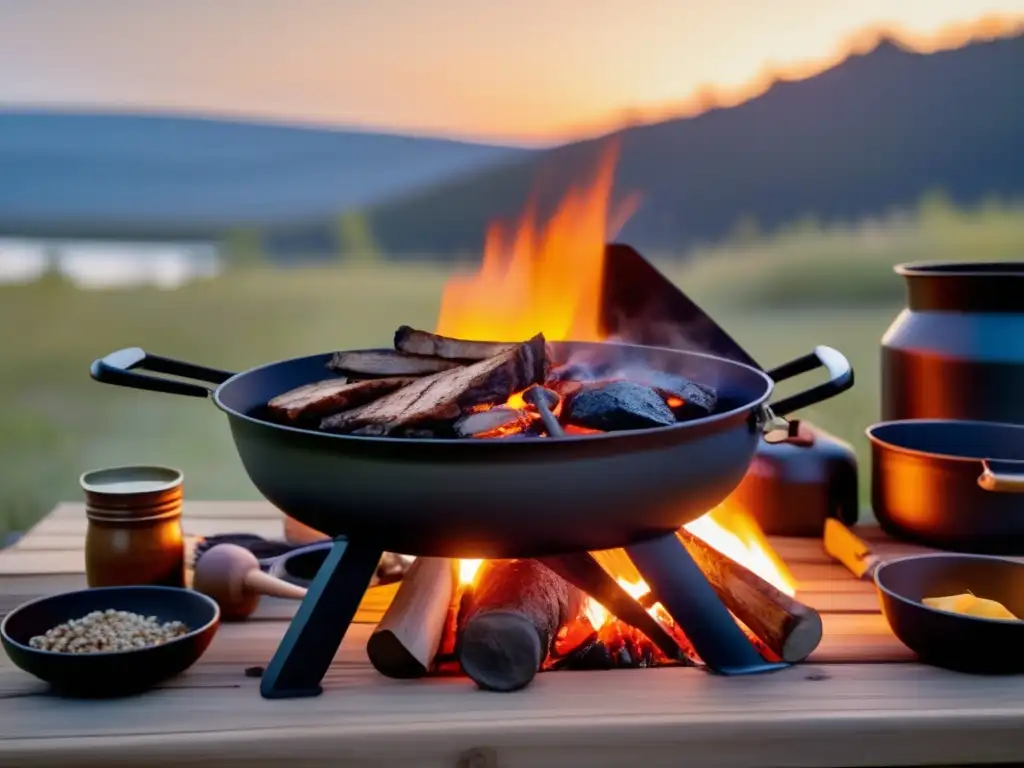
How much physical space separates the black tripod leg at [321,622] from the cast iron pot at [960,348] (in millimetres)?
1319

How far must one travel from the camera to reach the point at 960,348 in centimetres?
199

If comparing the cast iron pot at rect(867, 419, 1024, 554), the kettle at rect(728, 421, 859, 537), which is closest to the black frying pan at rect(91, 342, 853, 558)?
the cast iron pot at rect(867, 419, 1024, 554)

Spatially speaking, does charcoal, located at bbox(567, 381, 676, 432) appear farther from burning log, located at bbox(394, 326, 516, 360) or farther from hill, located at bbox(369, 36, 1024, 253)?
hill, located at bbox(369, 36, 1024, 253)

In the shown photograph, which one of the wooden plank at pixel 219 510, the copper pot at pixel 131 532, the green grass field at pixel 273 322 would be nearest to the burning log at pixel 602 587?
the copper pot at pixel 131 532

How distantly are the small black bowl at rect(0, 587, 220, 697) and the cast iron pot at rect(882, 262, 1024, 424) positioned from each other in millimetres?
1462

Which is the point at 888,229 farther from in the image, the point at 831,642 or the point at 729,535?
the point at 831,642

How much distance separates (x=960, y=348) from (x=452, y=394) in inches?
48.2

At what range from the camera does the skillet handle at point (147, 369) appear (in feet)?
4.21

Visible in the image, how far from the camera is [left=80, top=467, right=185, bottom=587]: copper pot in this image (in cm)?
153

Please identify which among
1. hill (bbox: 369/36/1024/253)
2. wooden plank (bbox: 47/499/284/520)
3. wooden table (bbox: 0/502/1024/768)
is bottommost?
wooden table (bbox: 0/502/1024/768)

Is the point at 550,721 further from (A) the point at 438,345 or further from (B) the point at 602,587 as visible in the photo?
(A) the point at 438,345

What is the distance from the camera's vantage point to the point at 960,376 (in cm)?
199

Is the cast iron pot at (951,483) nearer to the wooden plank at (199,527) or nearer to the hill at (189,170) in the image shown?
the wooden plank at (199,527)

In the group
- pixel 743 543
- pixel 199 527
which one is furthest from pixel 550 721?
pixel 199 527
